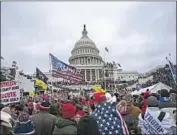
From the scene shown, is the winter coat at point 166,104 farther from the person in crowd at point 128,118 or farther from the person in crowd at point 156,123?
the person in crowd at point 156,123

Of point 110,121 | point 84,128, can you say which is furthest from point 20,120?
point 110,121

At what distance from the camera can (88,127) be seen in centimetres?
482

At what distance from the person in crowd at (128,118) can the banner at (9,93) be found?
2.79 m

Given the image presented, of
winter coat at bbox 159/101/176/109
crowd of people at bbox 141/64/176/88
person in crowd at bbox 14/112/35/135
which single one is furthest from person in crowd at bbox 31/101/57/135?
crowd of people at bbox 141/64/176/88

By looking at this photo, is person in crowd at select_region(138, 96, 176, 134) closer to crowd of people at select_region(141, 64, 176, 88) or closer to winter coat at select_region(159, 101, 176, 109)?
winter coat at select_region(159, 101, 176, 109)

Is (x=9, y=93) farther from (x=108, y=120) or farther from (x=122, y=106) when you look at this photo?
(x=108, y=120)

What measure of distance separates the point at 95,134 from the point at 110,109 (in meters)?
0.46

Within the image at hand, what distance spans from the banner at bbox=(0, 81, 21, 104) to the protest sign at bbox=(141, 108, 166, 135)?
3399mm

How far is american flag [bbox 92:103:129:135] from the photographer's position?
492cm

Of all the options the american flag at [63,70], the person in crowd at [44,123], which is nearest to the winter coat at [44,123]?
the person in crowd at [44,123]

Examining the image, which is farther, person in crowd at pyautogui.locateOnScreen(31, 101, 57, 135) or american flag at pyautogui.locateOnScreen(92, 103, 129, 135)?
person in crowd at pyautogui.locateOnScreen(31, 101, 57, 135)

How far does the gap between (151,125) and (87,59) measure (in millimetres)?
117902

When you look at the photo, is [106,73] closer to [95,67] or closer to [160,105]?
[95,67]

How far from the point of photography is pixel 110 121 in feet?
16.3
